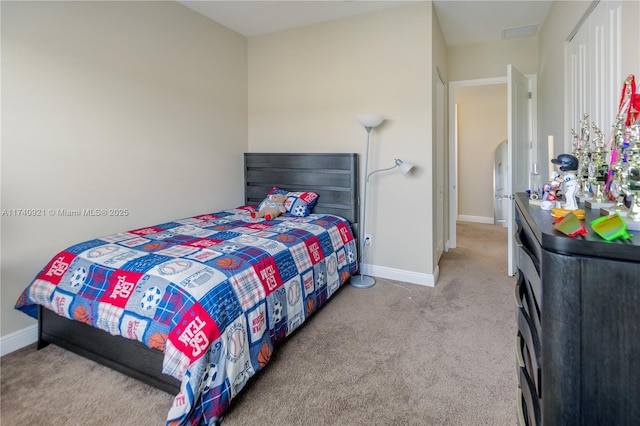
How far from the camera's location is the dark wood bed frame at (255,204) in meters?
1.80

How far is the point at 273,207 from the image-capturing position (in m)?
3.41

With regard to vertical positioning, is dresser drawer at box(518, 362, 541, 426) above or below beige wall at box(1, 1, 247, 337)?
below

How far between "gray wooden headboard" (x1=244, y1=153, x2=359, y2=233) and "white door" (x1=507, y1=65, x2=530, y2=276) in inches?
58.0

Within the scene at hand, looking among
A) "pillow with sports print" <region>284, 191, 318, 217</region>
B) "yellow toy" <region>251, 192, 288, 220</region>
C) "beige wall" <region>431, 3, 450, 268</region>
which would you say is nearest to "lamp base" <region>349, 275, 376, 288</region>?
"beige wall" <region>431, 3, 450, 268</region>

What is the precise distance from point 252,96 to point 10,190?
103 inches

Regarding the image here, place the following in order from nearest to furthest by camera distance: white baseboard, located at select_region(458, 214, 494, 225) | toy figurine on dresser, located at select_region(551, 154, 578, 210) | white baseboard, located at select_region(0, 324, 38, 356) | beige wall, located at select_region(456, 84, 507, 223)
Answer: toy figurine on dresser, located at select_region(551, 154, 578, 210), white baseboard, located at select_region(0, 324, 38, 356), beige wall, located at select_region(456, 84, 507, 223), white baseboard, located at select_region(458, 214, 494, 225)

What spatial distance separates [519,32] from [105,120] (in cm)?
428

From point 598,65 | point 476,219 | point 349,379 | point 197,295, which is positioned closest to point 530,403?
point 349,379

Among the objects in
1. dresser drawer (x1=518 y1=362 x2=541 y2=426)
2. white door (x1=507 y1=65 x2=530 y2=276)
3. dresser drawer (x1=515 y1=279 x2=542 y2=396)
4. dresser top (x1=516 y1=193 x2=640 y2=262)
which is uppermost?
white door (x1=507 y1=65 x2=530 y2=276)

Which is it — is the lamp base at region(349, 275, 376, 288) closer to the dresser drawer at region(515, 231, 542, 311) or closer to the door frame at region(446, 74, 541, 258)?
the door frame at region(446, 74, 541, 258)

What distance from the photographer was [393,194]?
137 inches

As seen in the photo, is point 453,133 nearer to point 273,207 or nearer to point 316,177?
point 316,177

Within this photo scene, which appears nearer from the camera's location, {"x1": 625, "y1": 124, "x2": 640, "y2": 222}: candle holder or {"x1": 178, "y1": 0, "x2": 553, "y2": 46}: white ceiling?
{"x1": 625, "y1": 124, "x2": 640, "y2": 222}: candle holder

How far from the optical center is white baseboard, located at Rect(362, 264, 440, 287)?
3.37 m
